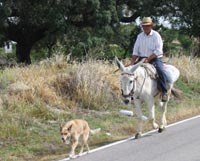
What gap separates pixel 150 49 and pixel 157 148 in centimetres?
274

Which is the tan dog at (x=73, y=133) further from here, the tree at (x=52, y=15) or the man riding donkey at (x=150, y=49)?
the tree at (x=52, y=15)

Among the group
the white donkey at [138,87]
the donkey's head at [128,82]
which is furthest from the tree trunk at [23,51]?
the donkey's head at [128,82]

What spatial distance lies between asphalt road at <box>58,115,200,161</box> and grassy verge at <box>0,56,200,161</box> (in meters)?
0.73

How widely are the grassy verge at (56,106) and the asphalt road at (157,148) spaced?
0.73 meters

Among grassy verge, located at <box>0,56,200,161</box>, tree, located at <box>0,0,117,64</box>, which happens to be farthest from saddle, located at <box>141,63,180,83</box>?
tree, located at <box>0,0,117,64</box>

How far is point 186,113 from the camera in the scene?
49.2ft

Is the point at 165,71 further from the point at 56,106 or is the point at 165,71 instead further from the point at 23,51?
the point at 23,51

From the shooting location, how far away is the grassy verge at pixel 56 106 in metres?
11.0

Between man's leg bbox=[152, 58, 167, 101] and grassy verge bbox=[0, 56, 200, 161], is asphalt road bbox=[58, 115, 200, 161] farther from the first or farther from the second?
man's leg bbox=[152, 58, 167, 101]

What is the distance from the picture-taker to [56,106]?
13.8m

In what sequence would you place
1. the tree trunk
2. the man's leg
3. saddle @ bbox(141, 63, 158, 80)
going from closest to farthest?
saddle @ bbox(141, 63, 158, 80) < the man's leg < the tree trunk

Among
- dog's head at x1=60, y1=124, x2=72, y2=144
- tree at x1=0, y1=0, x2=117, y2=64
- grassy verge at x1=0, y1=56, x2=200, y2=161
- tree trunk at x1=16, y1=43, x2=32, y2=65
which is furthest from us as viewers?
tree trunk at x1=16, y1=43, x2=32, y2=65

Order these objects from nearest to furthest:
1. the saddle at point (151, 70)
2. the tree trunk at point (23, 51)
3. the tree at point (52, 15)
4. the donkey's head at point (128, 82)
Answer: the donkey's head at point (128, 82) → the saddle at point (151, 70) → the tree at point (52, 15) → the tree trunk at point (23, 51)

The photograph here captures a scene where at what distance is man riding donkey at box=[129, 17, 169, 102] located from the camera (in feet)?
38.7
